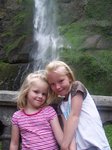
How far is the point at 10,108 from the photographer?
3.71 metres

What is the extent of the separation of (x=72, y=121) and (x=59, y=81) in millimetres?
280

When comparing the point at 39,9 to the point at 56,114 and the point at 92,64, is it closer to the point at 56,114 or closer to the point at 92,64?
the point at 92,64

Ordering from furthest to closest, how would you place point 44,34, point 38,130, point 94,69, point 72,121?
point 44,34, point 94,69, point 38,130, point 72,121

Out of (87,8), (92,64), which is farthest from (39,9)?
(92,64)

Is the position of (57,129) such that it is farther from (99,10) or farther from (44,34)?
(44,34)

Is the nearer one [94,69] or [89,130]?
[89,130]

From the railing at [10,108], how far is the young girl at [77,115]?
0.67 m

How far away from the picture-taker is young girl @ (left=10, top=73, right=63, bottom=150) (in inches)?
115

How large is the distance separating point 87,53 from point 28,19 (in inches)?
197

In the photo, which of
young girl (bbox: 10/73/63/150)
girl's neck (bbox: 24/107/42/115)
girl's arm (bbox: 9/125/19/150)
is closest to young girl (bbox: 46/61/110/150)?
young girl (bbox: 10/73/63/150)

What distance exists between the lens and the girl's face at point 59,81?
286 centimetres

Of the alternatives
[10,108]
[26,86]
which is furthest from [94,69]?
[26,86]

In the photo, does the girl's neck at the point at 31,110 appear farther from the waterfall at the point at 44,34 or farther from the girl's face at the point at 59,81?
the waterfall at the point at 44,34

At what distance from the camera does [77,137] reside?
113 inches
